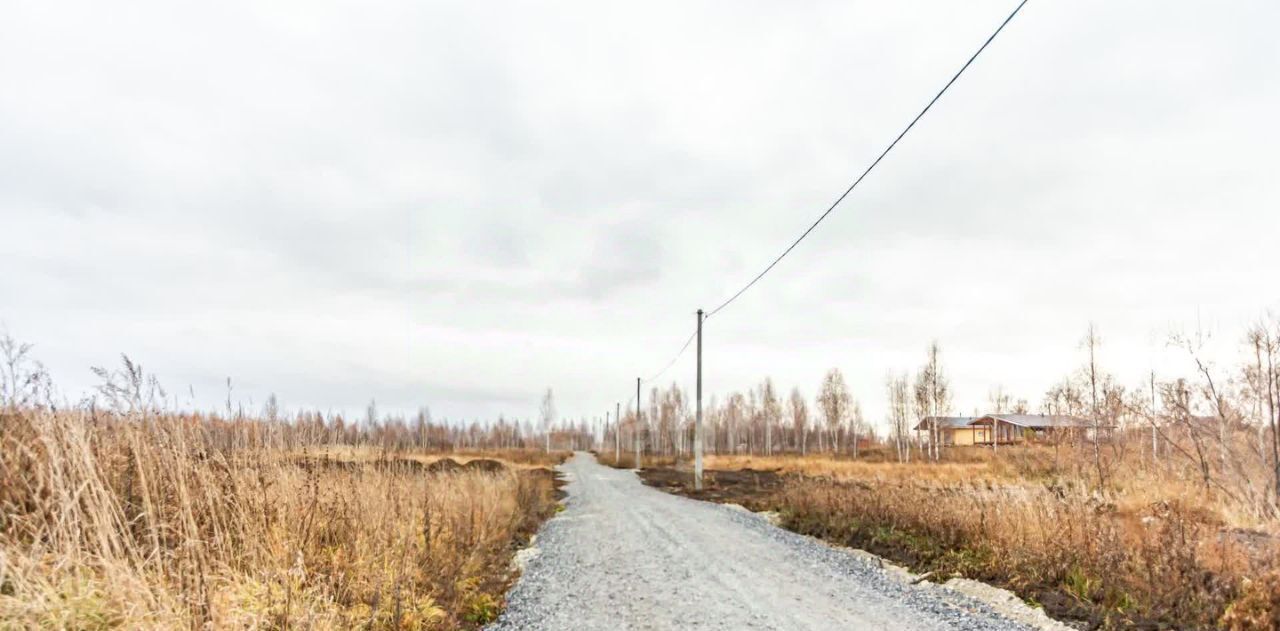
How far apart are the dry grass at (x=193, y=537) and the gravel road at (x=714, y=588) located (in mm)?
1259

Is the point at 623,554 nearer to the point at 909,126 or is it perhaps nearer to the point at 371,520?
the point at 371,520

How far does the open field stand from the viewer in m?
6.77

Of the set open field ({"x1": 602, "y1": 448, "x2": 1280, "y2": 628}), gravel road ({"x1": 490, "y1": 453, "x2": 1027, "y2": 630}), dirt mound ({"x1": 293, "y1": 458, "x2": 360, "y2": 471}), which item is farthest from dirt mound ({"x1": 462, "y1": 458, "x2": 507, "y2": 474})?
dirt mound ({"x1": 293, "y1": 458, "x2": 360, "y2": 471})

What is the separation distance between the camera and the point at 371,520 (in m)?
6.62

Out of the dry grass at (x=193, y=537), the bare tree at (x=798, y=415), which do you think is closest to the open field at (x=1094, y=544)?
the dry grass at (x=193, y=537)

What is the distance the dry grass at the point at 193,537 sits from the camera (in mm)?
3709

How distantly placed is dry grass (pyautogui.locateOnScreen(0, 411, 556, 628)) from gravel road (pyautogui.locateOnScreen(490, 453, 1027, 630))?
1259 mm

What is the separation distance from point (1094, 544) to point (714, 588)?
472 cm

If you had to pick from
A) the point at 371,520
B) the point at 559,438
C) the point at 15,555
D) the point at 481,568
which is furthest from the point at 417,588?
the point at 559,438

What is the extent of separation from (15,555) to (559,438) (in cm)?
16765

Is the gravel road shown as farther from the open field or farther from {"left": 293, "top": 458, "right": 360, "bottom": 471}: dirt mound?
{"left": 293, "top": 458, "right": 360, "bottom": 471}: dirt mound

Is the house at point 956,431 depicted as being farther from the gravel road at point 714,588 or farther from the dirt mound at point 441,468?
the gravel road at point 714,588

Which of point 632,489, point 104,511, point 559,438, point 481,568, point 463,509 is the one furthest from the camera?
point 559,438

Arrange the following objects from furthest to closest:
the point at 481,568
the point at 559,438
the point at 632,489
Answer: the point at 559,438
the point at 632,489
the point at 481,568
